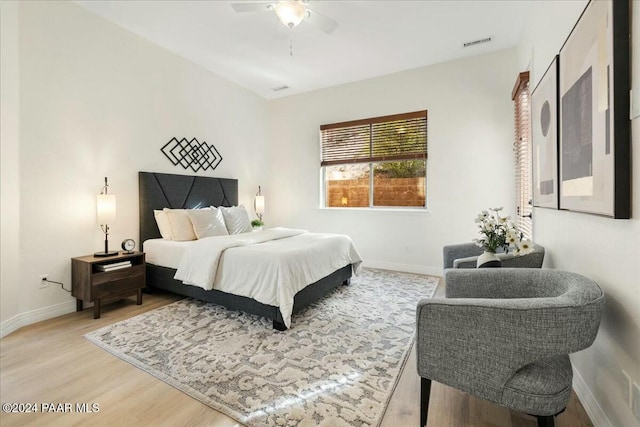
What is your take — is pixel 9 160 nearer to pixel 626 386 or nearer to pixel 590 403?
pixel 626 386

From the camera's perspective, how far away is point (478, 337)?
1250 mm

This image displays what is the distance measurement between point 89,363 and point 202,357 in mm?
794

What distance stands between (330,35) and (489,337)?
358 cm

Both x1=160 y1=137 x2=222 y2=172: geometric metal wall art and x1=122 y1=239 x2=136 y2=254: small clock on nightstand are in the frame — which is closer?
x1=122 y1=239 x2=136 y2=254: small clock on nightstand

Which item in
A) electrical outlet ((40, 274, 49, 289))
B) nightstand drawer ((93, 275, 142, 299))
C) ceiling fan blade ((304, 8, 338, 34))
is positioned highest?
ceiling fan blade ((304, 8, 338, 34))

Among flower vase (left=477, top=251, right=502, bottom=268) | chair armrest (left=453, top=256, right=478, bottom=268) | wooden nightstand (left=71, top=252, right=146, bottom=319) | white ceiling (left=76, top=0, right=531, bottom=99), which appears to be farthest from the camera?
white ceiling (left=76, top=0, right=531, bottom=99)

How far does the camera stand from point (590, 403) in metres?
1.55

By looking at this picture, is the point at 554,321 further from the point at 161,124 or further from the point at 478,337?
the point at 161,124

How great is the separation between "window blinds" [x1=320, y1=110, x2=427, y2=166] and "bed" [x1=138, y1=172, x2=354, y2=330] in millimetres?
1895

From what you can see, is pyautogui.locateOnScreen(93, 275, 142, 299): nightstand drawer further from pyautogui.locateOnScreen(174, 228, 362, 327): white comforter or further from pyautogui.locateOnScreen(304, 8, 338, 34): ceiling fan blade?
pyautogui.locateOnScreen(304, 8, 338, 34): ceiling fan blade

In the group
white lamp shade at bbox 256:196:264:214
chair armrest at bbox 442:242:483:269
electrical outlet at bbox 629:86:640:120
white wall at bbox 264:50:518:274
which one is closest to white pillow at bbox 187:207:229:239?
white lamp shade at bbox 256:196:264:214

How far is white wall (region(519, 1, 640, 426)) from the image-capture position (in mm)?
1149

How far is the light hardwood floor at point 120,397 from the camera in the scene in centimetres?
154

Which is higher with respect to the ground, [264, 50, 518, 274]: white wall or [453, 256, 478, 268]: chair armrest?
[264, 50, 518, 274]: white wall
